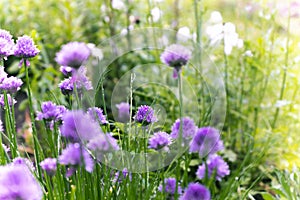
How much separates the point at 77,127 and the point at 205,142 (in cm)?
26

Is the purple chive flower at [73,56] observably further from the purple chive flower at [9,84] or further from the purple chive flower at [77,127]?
the purple chive flower at [9,84]

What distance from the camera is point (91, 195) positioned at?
3.62ft

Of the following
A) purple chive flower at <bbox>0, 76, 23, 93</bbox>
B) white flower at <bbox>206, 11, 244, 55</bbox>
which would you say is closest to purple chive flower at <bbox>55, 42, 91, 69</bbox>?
purple chive flower at <bbox>0, 76, 23, 93</bbox>

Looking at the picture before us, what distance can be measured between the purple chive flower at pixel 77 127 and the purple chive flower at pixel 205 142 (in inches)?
8.3

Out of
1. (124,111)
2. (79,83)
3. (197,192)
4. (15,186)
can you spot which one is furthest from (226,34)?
(15,186)

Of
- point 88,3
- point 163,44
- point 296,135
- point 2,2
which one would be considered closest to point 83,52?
point 163,44

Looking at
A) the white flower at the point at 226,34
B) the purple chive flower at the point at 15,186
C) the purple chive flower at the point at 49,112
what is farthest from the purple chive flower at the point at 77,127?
the white flower at the point at 226,34

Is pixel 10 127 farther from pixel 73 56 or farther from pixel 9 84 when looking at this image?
pixel 73 56

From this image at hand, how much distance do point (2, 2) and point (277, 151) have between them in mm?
2499

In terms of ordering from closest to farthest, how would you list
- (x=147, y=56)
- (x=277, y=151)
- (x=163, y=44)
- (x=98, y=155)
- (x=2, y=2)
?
(x=98, y=155) < (x=277, y=151) < (x=163, y=44) < (x=147, y=56) < (x=2, y=2)

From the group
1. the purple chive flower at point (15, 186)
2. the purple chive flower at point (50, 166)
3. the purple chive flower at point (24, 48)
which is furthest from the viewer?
the purple chive flower at point (24, 48)

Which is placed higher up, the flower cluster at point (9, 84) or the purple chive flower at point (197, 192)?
the flower cluster at point (9, 84)

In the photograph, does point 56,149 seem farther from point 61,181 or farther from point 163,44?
point 163,44

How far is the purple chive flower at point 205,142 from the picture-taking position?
95 cm
